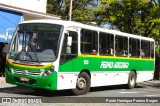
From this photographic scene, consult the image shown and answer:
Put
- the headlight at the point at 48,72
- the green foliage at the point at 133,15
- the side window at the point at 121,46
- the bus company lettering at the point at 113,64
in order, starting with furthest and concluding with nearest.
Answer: the green foliage at the point at 133,15, the side window at the point at 121,46, the bus company lettering at the point at 113,64, the headlight at the point at 48,72

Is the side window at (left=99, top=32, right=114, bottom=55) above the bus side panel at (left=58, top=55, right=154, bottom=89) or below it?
above

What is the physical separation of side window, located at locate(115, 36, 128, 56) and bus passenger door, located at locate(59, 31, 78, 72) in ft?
12.9

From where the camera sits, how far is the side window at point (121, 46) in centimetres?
1808

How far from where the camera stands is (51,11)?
5506 centimetres

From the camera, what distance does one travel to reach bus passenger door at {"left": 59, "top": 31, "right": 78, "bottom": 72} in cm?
1366

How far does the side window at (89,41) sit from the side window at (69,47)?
52cm

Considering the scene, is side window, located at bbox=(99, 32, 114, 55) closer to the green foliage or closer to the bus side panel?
the bus side panel

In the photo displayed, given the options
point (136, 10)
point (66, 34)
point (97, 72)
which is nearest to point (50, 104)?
point (66, 34)

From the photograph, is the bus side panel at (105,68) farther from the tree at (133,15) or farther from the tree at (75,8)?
the tree at (75,8)

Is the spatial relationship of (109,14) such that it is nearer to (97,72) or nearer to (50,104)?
(97,72)

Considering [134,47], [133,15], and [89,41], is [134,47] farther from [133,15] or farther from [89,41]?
[133,15]

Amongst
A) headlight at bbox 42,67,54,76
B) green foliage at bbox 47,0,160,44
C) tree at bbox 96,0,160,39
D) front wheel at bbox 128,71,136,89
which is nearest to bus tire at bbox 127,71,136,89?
front wheel at bbox 128,71,136,89

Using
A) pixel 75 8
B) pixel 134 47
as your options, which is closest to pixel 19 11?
pixel 134 47

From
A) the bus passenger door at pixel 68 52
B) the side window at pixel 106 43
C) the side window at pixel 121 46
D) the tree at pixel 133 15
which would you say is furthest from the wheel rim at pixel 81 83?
the tree at pixel 133 15
